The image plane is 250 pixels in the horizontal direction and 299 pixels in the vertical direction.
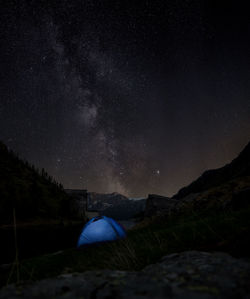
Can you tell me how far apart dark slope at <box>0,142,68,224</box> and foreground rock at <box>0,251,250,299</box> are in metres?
11.4

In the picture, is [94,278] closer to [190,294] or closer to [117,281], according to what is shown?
[117,281]

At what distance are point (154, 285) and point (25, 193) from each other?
14.1 m

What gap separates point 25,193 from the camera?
12484 millimetres

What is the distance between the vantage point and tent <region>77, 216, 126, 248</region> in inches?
351

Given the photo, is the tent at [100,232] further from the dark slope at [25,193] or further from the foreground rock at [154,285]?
the foreground rock at [154,285]

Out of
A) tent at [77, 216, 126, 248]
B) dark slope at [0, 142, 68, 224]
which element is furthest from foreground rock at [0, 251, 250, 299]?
dark slope at [0, 142, 68, 224]

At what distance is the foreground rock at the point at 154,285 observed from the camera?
832mm

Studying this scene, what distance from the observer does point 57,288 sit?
40.0 inches

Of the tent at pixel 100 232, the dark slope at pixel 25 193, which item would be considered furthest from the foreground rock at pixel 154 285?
the dark slope at pixel 25 193

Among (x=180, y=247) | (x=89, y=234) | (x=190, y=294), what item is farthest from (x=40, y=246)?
(x=190, y=294)

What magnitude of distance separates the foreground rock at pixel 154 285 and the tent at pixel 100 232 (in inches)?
330

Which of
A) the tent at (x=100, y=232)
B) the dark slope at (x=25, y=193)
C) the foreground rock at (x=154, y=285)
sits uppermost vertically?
the dark slope at (x=25, y=193)

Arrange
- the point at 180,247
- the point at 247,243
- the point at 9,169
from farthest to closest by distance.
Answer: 1. the point at 9,169
2. the point at 180,247
3. the point at 247,243

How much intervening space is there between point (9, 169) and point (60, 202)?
5222 millimetres
